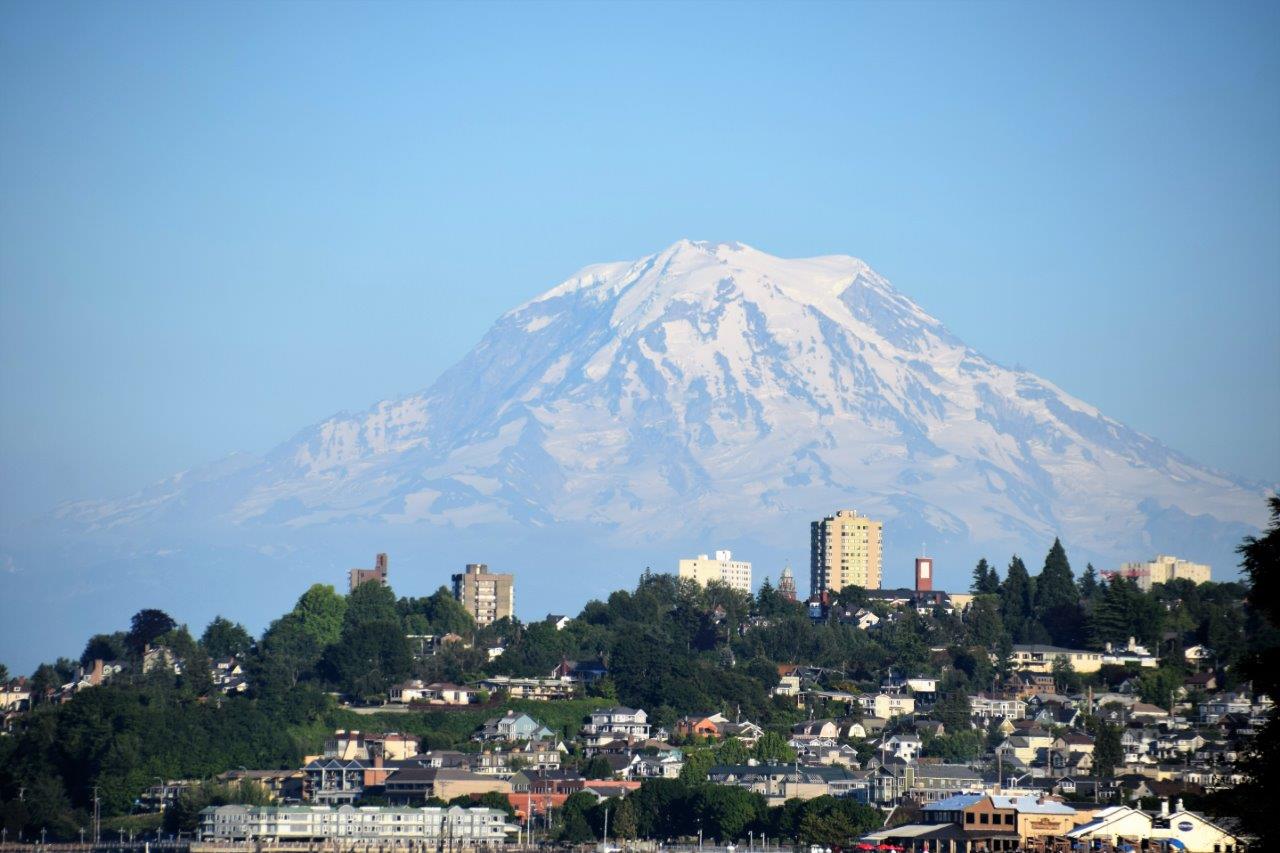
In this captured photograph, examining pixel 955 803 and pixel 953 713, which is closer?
pixel 955 803

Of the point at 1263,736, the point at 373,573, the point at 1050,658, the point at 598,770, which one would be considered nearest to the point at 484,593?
the point at 373,573

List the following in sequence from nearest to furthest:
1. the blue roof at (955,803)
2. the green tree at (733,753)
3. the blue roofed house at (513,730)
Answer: the blue roof at (955,803) < the green tree at (733,753) < the blue roofed house at (513,730)

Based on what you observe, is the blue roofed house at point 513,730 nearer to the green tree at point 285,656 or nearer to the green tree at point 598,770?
the green tree at point 598,770

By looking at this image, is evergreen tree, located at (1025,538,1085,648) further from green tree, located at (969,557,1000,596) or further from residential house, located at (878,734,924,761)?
residential house, located at (878,734,924,761)

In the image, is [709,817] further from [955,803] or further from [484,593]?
[484,593]

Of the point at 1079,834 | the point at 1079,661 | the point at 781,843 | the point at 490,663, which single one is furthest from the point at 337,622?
the point at 1079,834

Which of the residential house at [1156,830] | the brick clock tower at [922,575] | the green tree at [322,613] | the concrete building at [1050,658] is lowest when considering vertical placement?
the residential house at [1156,830]

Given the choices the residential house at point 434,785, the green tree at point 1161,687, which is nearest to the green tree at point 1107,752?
the green tree at point 1161,687
